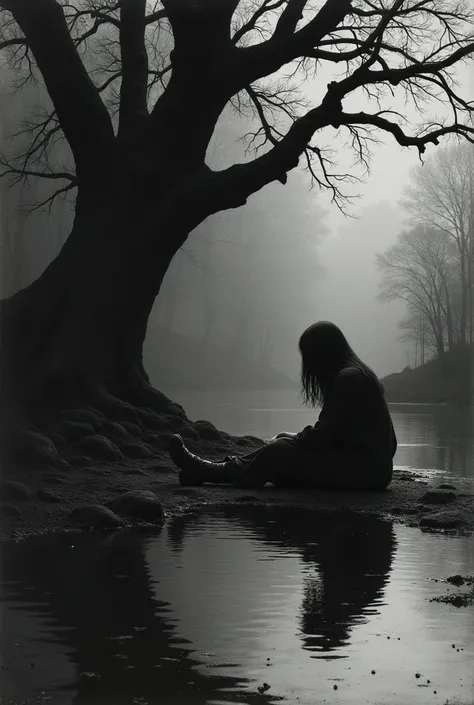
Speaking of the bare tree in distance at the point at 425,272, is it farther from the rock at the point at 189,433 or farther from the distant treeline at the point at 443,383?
the rock at the point at 189,433

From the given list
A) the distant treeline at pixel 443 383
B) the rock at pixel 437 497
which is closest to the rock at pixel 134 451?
the rock at pixel 437 497

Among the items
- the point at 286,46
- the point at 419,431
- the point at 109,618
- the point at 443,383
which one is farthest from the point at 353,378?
the point at 443,383

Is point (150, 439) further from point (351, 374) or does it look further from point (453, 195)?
point (453, 195)

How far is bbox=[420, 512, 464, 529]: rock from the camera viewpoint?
6.66 metres

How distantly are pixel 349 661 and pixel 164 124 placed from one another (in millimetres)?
9758

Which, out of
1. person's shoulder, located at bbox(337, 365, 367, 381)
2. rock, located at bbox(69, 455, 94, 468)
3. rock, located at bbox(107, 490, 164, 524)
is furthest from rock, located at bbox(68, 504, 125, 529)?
rock, located at bbox(69, 455, 94, 468)

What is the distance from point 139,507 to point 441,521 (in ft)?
6.43

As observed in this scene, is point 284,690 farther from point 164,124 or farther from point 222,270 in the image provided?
point 222,270

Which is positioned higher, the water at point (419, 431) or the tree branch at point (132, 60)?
the tree branch at point (132, 60)

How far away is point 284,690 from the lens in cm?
307

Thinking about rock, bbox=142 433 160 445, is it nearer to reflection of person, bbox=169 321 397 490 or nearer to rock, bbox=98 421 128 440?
rock, bbox=98 421 128 440

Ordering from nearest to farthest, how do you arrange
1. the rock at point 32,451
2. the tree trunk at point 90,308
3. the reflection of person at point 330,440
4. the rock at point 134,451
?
the reflection of person at point 330,440, the rock at point 32,451, the rock at point 134,451, the tree trunk at point 90,308

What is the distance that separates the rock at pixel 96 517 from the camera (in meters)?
6.29

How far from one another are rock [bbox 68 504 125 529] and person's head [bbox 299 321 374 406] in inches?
87.9
